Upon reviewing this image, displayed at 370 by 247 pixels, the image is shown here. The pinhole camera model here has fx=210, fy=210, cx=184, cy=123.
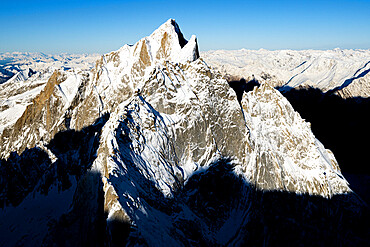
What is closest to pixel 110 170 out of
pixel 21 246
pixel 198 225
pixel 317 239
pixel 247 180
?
pixel 198 225

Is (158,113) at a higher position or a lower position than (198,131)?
higher

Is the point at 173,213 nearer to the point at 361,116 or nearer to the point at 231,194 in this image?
the point at 231,194

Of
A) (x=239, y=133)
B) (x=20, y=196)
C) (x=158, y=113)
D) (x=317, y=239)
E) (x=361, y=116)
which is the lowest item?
(x=361, y=116)

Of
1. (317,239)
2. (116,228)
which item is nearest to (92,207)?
(116,228)

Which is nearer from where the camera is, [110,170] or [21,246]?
[110,170]

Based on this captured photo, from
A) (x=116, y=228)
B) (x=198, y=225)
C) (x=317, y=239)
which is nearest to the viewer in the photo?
(x=116, y=228)

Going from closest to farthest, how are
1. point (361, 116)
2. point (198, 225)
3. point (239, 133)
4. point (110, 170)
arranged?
point (110, 170), point (198, 225), point (239, 133), point (361, 116)
